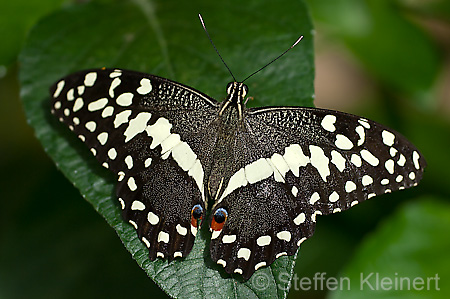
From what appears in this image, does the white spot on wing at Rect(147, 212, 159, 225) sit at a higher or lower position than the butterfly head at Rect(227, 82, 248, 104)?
lower

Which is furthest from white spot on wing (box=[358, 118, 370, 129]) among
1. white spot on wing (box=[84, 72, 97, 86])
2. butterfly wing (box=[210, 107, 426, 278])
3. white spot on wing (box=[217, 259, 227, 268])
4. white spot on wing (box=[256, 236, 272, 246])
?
white spot on wing (box=[84, 72, 97, 86])

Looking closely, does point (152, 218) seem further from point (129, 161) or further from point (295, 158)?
point (295, 158)

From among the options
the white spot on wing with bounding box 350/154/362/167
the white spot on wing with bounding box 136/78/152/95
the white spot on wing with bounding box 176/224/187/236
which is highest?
the white spot on wing with bounding box 136/78/152/95

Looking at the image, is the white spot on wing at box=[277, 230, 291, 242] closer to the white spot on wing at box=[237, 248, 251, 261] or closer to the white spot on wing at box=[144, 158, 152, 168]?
the white spot on wing at box=[237, 248, 251, 261]

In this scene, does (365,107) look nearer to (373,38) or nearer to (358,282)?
(373,38)

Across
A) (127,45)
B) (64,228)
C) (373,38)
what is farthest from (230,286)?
(373,38)

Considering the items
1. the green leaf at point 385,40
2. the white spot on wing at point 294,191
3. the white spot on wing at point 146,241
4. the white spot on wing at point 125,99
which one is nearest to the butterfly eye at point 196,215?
the white spot on wing at point 146,241
